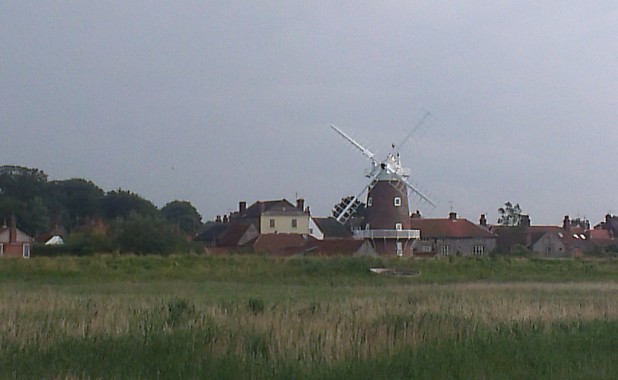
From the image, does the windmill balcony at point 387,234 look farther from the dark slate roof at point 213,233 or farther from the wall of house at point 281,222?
the dark slate roof at point 213,233

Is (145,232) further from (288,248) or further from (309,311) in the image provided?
(309,311)

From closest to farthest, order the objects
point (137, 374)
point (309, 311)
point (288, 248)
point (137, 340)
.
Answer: point (137, 374), point (137, 340), point (309, 311), point (288, 248)

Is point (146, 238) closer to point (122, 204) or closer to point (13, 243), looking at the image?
point (13, 243)

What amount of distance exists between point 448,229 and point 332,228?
21234mm

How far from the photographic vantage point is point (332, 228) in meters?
127

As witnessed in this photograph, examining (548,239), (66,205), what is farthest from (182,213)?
(548,239)

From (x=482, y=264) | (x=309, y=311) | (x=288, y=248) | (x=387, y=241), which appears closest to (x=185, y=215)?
(x=288, y=248)

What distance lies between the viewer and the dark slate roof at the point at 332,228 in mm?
123812

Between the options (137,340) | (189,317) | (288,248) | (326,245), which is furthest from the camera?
(288,248)

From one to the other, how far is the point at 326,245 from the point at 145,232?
59.5ft

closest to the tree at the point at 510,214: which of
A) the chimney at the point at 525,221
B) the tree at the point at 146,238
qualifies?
the chimney at the point at 525,221

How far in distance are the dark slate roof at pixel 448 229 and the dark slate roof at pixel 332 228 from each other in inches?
567

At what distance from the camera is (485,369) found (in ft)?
42.8

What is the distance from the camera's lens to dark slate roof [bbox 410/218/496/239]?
110 meters
